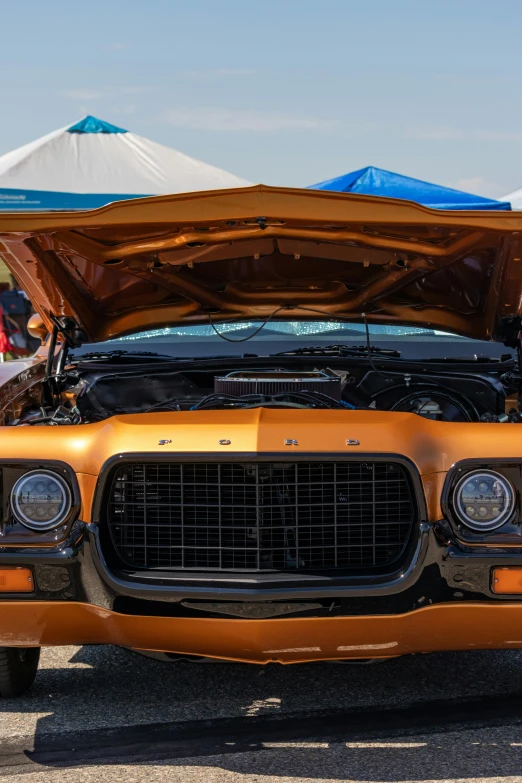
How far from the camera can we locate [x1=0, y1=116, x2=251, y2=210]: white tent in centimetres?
1269

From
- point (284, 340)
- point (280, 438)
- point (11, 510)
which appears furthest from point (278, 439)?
point (284, 340)

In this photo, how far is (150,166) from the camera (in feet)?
45.6

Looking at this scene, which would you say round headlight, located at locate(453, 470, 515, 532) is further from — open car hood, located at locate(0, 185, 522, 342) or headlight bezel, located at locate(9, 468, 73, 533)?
headlight bezel, located at locate(9, 468, 73, 533)

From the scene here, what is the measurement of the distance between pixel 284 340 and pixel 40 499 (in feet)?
6.58

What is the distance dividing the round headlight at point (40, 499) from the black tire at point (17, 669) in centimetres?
61

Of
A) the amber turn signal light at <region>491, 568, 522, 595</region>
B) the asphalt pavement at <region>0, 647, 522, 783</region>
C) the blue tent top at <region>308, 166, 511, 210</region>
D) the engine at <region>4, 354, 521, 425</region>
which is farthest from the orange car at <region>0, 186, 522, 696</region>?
the blue tent top at <region>308, 166, 511, 210</region>

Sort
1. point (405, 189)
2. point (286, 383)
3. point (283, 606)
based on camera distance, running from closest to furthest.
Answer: point (283, 606)
point (286, 383)
point (405, 189)

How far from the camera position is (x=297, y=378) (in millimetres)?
4008

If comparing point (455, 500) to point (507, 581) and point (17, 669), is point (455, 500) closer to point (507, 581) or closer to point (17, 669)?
point (507, 581)

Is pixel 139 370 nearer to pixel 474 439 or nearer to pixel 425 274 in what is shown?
pixel 425 274

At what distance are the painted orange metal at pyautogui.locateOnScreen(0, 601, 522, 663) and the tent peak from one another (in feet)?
39.6

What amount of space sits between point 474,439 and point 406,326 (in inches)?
71.4

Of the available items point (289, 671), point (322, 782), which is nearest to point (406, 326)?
point (289, 671)

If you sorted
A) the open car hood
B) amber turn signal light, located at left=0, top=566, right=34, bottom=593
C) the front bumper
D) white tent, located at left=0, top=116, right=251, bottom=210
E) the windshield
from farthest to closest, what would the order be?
1. white tent, located at left=0, top=116, right=251, bottom=210
2. the windshield
3. the open car hood
4. amber turn signal light, located at left=0, top=566, right=34, bottom=593
5. the front bumper
